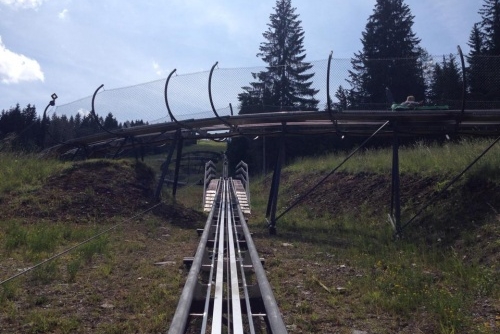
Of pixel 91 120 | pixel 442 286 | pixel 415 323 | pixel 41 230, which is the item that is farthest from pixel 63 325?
pixel 91 120

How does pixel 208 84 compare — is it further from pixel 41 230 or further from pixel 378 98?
pixel 41 230

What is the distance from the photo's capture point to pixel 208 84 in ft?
47.6

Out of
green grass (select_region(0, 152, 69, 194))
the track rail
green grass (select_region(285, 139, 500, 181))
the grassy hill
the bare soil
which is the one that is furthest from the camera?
green grass (select_region(0, 152, 69, 194))

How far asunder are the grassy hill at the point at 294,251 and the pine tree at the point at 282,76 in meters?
3.34

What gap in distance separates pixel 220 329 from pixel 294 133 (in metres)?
10.7

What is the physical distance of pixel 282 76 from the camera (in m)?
16.6

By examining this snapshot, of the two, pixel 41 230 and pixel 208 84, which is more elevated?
pixel 208 84

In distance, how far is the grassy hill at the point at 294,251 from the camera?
18.9 feet

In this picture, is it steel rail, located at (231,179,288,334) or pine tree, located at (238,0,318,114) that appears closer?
steel rail, located at (231,179,288,334)

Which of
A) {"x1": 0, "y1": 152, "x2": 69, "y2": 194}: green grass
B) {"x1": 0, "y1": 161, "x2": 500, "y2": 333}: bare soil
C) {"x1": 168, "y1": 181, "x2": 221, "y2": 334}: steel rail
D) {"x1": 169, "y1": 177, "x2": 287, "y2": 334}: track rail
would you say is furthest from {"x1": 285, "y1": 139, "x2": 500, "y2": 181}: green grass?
{"x1": 0, "y1": 152, "x2": 69, "y2": 194}: green grass

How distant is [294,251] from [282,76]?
7.59m

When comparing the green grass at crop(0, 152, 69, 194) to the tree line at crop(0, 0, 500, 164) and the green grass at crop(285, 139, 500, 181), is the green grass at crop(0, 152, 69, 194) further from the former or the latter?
the green grass at crop(285, 139, 500, 181)

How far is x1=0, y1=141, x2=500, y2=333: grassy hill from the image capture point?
227 inches

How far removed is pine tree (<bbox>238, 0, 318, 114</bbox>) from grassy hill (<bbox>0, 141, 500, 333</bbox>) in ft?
10.9
